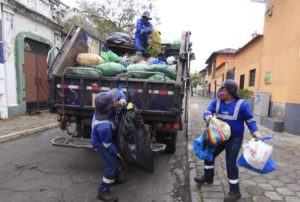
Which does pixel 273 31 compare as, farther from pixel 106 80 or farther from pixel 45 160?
pixel 45 160

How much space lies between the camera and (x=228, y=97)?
3.16 m

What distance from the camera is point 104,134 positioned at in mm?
3049

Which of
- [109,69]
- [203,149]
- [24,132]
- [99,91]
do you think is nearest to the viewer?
[203,149]

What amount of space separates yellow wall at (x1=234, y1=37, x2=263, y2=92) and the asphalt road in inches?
288

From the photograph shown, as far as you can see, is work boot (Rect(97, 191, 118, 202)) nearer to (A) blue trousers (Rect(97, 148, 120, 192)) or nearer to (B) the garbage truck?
(A) blue trousers (Rect(97, 148, 120, 192))

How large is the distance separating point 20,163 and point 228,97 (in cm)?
390

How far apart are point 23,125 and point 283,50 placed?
28.6 feet

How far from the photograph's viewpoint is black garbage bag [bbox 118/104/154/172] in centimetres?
318

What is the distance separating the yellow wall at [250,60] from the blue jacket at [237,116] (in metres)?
8.52

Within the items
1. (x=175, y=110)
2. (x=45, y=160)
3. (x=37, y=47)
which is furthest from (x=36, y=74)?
(x=175, y=110)

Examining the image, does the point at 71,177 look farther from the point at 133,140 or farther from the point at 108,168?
the point at 133,140

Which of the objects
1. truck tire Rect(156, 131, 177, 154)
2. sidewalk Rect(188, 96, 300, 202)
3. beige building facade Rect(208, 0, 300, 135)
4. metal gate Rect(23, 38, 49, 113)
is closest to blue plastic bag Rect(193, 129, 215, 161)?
sidewalk Rect(188, 96, 300, 202)

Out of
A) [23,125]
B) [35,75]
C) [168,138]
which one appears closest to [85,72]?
[168,138]

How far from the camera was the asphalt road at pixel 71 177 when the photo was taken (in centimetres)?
344
